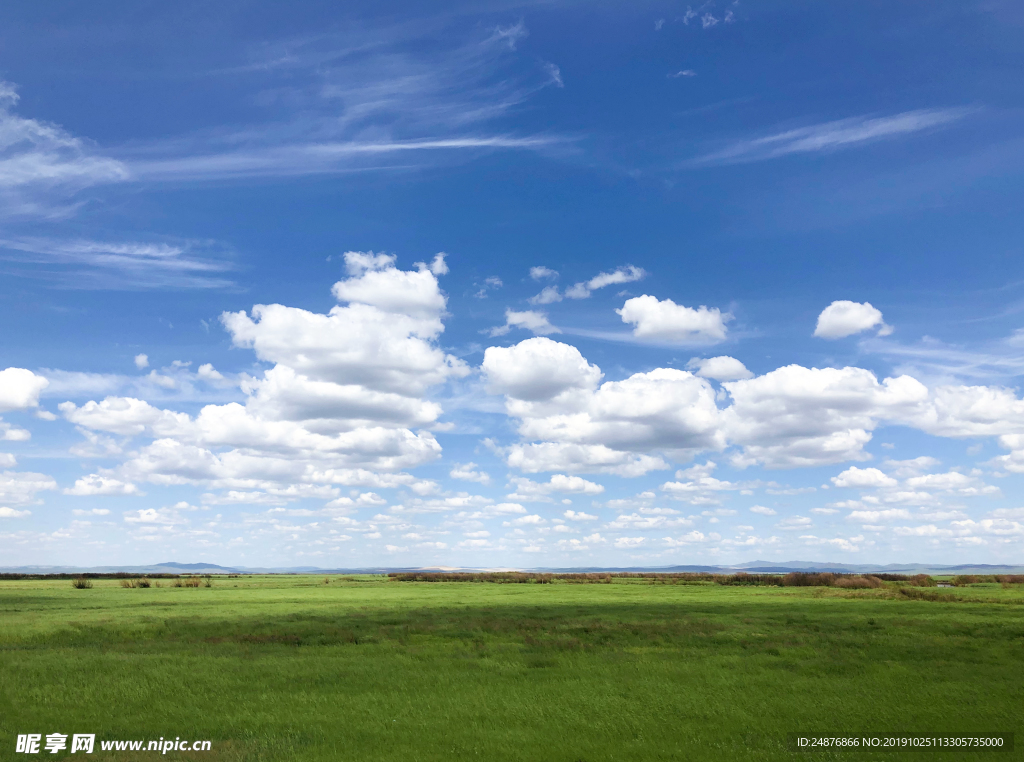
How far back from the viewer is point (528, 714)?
67.8ft

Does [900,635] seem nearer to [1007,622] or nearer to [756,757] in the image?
[1007,622]

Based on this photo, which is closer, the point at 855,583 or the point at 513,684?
the point at 513,684

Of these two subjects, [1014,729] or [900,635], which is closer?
[1014,729]

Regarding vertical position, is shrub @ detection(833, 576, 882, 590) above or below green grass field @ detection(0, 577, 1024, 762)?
below

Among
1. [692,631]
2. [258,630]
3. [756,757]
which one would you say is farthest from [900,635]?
[258,630]

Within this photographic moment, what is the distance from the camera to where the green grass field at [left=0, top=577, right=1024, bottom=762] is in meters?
18.1

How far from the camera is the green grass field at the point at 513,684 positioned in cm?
1812

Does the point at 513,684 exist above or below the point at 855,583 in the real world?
above

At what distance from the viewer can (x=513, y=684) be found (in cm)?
2508

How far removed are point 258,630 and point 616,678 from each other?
25938 mm

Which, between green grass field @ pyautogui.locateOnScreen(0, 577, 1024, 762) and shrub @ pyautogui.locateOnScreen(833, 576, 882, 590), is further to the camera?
shrub @ pyautogui.locateOnScreen(833, 576, 882, 590)

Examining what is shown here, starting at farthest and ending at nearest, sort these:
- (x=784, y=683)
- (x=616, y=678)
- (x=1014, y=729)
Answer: (x=616, y=678)
(x=784, y=683)
(x=1014, y=729)

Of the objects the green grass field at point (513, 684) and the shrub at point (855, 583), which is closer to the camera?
the green grass field at point (513, 684)

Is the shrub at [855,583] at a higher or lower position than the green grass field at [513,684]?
lower
